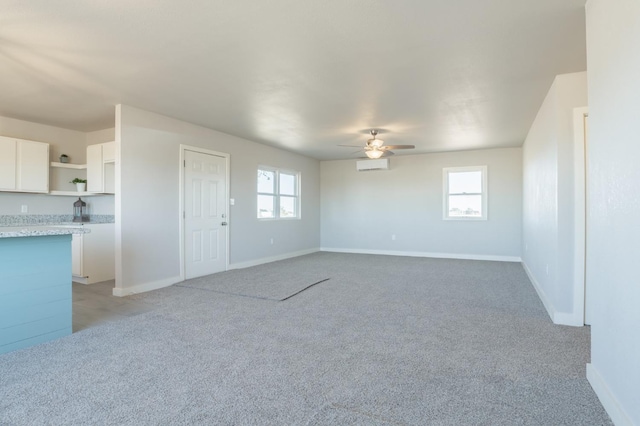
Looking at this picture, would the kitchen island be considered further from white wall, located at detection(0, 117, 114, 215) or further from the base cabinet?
white wall, located at detection(0, 117, 114, 215)

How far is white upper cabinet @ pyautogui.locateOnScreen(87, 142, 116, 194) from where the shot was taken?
18.0 ft

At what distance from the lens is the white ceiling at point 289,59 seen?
2.44 metres

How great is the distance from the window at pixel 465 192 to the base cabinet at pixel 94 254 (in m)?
6.80

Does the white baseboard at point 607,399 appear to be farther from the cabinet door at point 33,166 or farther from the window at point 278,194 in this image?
the cabinet door at point 33,166

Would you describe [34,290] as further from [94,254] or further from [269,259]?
[269,259]

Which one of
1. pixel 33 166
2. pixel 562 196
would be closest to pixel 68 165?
pixel 33 166

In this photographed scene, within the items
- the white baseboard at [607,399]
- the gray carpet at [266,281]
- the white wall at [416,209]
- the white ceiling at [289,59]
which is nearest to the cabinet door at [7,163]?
the white ceiling at [289,59]

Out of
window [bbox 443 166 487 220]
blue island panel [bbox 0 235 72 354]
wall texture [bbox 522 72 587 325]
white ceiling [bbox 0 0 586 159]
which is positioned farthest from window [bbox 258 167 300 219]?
wall texture [bbox 522 72 587 325]

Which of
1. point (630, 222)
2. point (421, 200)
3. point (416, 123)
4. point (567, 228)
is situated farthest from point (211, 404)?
point (421, 200)

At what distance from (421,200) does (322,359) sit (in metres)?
6.34

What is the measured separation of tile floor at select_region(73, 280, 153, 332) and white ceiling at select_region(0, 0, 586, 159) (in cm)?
249

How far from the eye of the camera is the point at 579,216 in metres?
3.34

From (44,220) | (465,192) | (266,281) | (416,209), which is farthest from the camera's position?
(416,209)

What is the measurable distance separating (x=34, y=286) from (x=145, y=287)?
1923 millimetres
